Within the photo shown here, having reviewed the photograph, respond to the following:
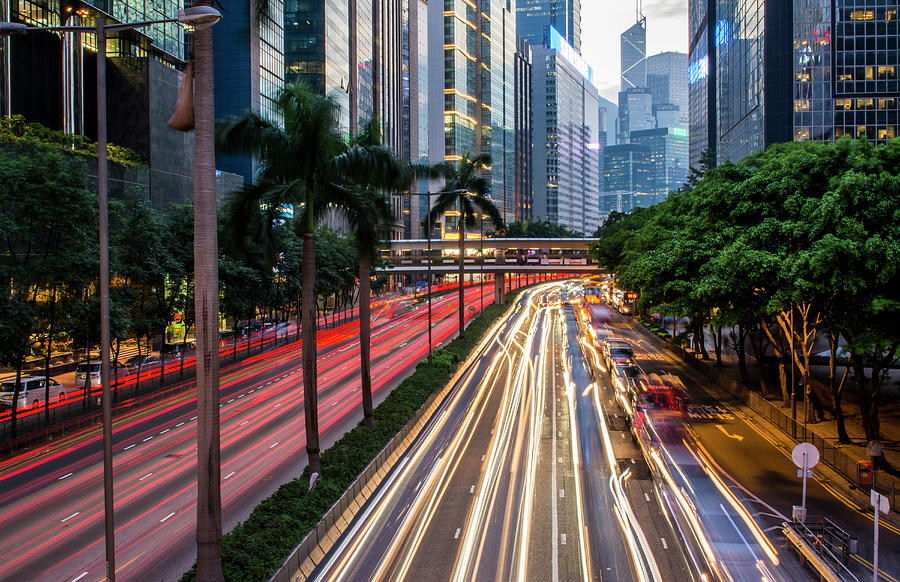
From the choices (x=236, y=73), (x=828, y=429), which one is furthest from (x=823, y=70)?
(x=236, y=73)

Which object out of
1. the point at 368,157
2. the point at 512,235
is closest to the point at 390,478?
the point at 368,157

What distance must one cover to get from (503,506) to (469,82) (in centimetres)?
17458

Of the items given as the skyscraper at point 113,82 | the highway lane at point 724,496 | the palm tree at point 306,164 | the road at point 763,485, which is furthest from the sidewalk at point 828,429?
the skyscraper at point 113,82

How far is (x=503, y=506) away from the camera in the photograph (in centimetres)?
1939

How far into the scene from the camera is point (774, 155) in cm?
2734

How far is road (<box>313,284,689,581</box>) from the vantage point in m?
15.4

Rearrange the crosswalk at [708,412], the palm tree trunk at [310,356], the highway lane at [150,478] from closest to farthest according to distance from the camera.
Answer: the highway lane at [150,478]
the palm tree trunk at [310,356]
the crosswalk at [708,412]

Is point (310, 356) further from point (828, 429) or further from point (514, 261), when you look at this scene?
point (514, 261)

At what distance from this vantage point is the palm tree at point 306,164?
18500mm

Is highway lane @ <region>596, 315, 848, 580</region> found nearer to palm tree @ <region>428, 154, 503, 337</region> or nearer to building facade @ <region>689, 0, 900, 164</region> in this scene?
palm tree @ <region>428, 154, 503, 337</region>

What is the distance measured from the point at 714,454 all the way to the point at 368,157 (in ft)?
55.7

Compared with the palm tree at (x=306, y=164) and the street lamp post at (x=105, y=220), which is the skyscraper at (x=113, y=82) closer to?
the palm tree at (x=306, y=164)

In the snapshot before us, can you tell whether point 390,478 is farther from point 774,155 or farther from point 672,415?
point 774,155

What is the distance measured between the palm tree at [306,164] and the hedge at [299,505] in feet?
3.15
